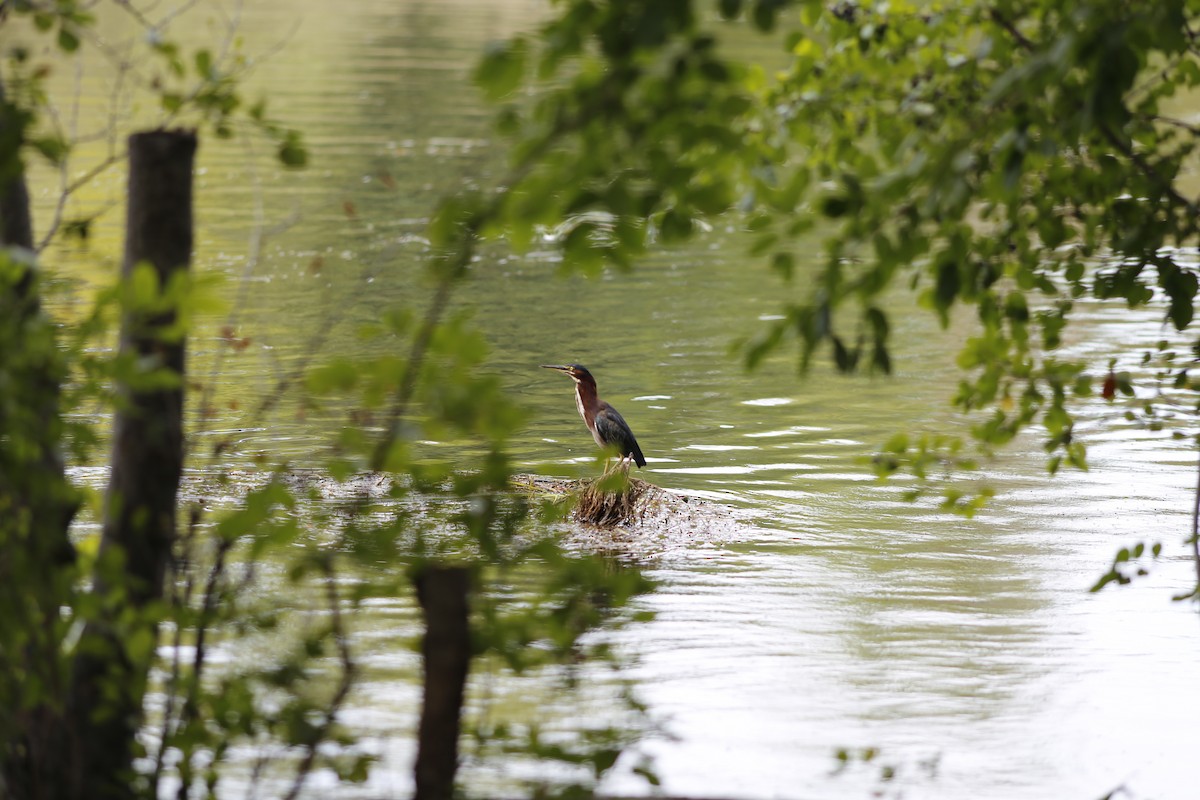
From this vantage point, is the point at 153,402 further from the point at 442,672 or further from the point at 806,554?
the point at 806,554

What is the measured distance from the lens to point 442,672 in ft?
→ 10.7

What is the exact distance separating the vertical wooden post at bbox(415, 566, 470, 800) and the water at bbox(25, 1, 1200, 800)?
0.46 metres

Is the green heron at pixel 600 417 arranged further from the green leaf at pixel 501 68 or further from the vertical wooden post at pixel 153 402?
the green leaf at pixel 501 68

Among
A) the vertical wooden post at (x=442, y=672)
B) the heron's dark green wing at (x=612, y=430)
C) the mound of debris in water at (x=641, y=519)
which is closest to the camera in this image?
the vertical wooden post at (x=442, y=672)

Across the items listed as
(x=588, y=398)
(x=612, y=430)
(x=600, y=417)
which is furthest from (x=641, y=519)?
(x=588, y=398)

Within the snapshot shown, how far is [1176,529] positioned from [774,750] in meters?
4.12

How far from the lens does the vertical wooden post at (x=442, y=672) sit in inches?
125

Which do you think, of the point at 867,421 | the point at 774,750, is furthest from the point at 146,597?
the point at 867,421

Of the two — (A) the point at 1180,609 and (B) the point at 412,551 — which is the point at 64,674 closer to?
(B) the point at 412,551

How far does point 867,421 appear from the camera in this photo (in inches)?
464

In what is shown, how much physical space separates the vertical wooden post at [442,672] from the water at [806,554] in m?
0.46

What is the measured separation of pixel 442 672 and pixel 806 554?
582cm

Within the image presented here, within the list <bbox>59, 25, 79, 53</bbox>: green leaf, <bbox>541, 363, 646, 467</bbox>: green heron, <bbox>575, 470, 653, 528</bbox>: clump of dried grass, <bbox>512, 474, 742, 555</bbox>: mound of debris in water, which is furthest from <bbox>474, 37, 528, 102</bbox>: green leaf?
<bbox>541, 363, 646, 467</bbox>: green heron

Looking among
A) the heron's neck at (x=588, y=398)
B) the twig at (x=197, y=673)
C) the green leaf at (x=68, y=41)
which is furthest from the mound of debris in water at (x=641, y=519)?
the green leaf at (x=68, y=41)
